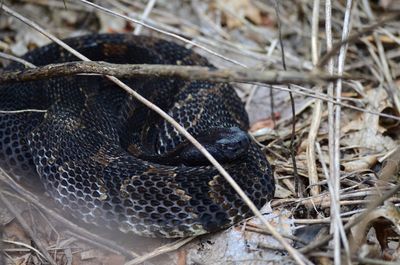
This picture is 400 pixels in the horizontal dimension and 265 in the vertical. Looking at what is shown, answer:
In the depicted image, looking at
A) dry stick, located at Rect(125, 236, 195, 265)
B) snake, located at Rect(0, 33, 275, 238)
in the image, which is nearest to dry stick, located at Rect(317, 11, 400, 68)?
snake, located at Rect(0, 33, 275, 238)

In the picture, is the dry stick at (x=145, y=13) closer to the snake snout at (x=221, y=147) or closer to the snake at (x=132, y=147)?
the snake at (x=132, y=147)

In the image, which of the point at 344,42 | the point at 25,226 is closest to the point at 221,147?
the point at 25,226

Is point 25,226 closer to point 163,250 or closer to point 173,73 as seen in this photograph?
point 163,250

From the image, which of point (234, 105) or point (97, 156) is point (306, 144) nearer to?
point (234, 105)

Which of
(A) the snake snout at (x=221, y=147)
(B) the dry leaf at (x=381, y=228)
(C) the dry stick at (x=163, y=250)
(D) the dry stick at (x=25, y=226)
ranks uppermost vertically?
(A) the snake snout at (x=221, y=147)

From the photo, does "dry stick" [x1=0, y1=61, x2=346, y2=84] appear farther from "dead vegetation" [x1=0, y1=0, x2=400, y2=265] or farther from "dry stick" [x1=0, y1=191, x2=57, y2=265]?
"dry stick" [x1=0, y1=191, x2=57, y2=265]

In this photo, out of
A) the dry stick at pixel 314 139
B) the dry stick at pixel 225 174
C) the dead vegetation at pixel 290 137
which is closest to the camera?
the dry stick at pixel 225 174

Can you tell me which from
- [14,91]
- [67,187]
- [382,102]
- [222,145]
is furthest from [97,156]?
[382,102]

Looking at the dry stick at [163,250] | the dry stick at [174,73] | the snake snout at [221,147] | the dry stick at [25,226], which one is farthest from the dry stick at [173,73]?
the dry stick at [163,250]
